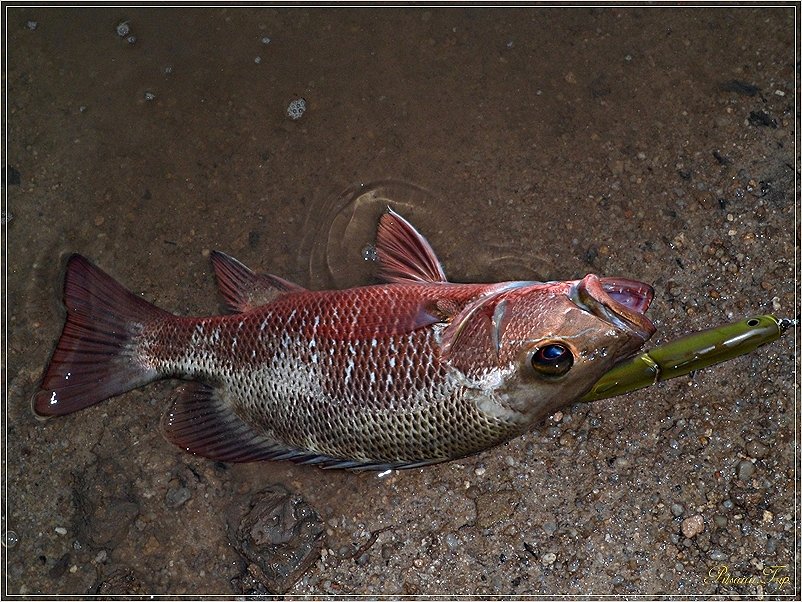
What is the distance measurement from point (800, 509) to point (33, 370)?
4268 millimetres

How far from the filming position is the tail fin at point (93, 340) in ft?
13.4

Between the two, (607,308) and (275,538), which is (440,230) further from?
(275,538)

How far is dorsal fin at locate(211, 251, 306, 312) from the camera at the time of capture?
13.5 feet

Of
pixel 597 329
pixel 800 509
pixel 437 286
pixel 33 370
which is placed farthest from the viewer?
pixel 33 370

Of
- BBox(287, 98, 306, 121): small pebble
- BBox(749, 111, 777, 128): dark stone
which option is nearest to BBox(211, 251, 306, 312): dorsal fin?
BBox(287, 98, 306, 121): small pebble

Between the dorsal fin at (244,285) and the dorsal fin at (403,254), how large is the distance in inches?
19.1

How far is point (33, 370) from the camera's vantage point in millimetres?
4406

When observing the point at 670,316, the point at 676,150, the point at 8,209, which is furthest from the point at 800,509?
the point at 8,209

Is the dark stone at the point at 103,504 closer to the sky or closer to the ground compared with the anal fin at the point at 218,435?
closer to the ground

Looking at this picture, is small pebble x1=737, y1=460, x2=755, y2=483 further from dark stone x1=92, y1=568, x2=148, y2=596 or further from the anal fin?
dark stone x1=92, y1=568, x2=148, y2=596

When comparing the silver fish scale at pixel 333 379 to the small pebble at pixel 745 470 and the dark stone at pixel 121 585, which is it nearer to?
the dark stone at pixel 121 585

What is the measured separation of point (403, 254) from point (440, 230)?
0.33 m

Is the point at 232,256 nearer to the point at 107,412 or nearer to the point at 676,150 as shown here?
the point at 107,412

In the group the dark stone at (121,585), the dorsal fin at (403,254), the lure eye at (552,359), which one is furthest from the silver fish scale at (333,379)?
the dark stone at (121,585)
